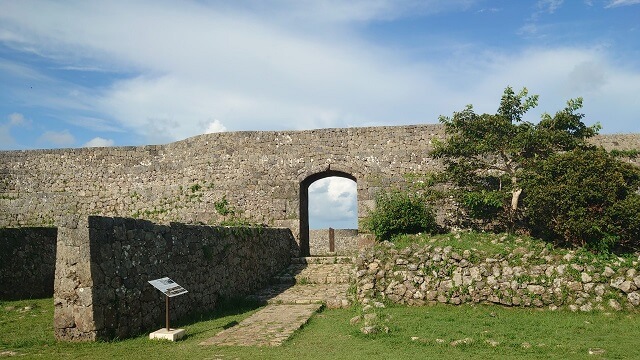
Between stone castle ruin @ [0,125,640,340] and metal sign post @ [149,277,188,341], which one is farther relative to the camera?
stone castle ruin @ [0,125,640,340]

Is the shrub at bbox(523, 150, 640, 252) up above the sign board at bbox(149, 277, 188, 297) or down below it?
above

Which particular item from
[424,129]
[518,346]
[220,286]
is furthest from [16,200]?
[518,346]

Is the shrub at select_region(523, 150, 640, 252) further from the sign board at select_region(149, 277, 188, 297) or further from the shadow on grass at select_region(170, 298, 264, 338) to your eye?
the sign board at select_region(149, 277, 188, 297)

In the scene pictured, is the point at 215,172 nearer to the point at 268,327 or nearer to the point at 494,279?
the point at 268,327

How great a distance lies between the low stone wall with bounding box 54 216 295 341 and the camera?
7.97 metres

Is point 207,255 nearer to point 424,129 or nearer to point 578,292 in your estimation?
point 578,292

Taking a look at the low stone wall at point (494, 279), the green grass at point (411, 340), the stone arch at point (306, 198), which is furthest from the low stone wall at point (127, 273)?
the stone arch at point (306, 198)

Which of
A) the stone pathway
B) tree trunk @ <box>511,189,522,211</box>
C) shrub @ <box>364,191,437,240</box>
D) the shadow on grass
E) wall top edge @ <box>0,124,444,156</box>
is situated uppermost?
wall top edge @ <box>0,124,444,156</box>

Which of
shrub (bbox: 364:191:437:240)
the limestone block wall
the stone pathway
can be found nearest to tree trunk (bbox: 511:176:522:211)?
shrub (bbox: 364:191:437:240)

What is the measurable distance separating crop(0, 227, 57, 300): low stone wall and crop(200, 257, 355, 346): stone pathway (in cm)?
515

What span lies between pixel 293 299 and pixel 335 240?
11.9 m

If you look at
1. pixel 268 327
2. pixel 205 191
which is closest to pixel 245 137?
pixel 205 191

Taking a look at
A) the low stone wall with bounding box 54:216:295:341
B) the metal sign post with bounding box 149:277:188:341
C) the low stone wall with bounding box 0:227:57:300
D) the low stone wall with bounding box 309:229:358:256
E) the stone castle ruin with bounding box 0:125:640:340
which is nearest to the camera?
the low stone wall with bounding box 54:216:295:341

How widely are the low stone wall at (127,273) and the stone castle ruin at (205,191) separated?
5cm
